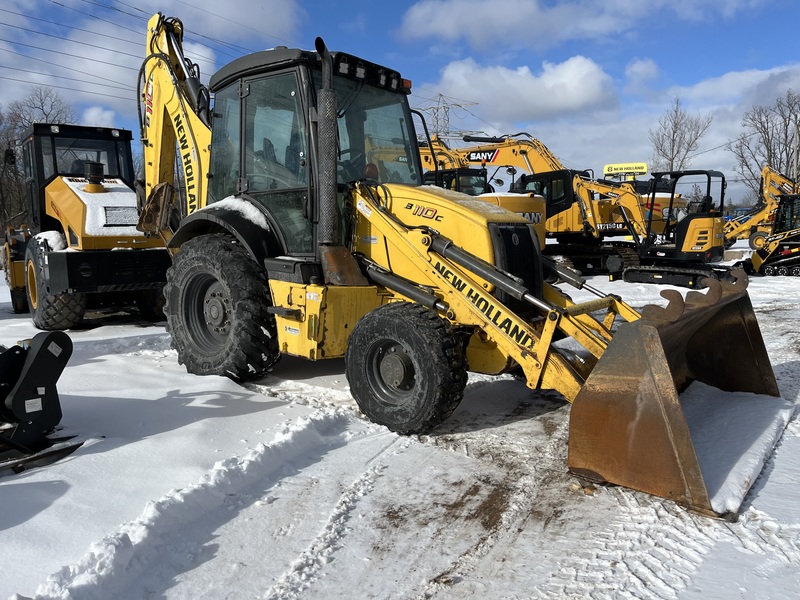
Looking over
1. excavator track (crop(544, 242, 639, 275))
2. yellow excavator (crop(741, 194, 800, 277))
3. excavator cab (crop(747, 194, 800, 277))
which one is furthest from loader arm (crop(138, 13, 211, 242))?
excavator cab (crop(747, 194, 800, 277))

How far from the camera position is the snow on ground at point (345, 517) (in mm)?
2592

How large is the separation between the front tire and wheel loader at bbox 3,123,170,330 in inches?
102

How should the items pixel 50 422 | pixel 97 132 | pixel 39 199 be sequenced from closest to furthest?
pixel 50 422 < pixel 39 199 < pixel 97 132

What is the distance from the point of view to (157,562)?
2.70 metres

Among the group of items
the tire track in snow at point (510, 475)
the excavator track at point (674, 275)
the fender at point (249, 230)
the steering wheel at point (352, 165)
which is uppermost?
the steering wheel at point (352, 165)

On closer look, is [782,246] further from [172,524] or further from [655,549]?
[172,524]

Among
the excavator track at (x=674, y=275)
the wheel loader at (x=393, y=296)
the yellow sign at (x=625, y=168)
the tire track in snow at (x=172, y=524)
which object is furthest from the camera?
the yellow sign at (x=625, y=168)

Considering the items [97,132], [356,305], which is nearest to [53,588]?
[356,305]

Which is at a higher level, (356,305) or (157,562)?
(356,305)

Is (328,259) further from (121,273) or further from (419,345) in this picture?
(121,273)

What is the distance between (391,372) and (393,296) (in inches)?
31.1

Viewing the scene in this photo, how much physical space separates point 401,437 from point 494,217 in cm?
175

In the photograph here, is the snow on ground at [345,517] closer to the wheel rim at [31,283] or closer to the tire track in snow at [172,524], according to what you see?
the tire track in snow at [172,524]

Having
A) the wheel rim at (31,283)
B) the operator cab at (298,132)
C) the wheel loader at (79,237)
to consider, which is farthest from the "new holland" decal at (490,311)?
the wheel rim at (31,283)
